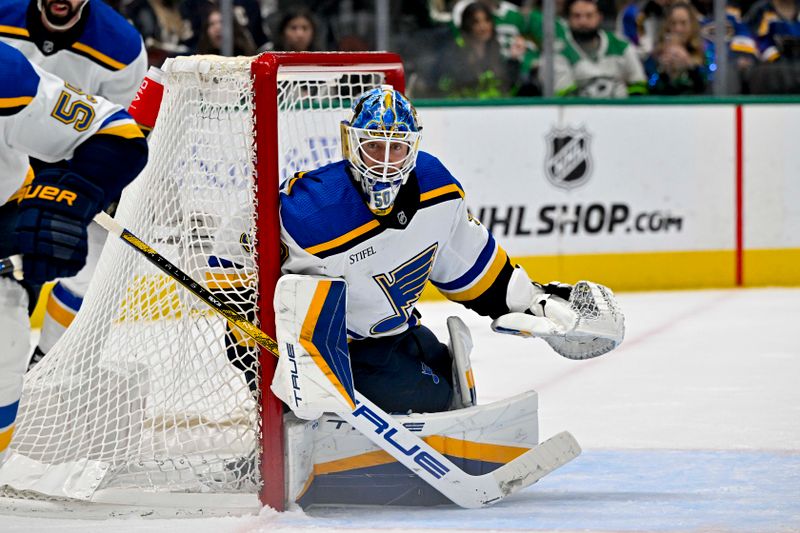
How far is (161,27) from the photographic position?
5152 millimetres

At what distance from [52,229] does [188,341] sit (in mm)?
492

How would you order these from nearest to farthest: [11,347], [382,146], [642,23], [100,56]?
[11,347]
[382,146]
[100,56]
[642,23]

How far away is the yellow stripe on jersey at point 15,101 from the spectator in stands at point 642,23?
147 inches

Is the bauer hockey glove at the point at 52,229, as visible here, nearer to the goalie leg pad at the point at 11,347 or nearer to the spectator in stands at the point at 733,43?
the goalie leg pad at the point at 11,347

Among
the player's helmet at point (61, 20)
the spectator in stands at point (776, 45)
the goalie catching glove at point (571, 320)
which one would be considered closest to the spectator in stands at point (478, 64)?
the spectator in stands at point (776, 45)

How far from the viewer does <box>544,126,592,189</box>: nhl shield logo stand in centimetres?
534

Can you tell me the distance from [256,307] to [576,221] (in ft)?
10.4

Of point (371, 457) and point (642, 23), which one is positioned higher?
point (642, 23)

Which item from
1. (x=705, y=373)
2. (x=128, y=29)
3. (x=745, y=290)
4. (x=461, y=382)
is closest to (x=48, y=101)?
(x=461, y=382)

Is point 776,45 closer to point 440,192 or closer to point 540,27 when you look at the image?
point 540,27

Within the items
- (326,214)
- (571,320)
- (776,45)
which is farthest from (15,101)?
(776,45)

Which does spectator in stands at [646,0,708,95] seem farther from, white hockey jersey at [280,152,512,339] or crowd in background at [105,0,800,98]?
white hockey jersey at [280,152,512,339]

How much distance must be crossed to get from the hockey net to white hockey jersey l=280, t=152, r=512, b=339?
0.06 m

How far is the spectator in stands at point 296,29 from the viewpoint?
525 centimetres
